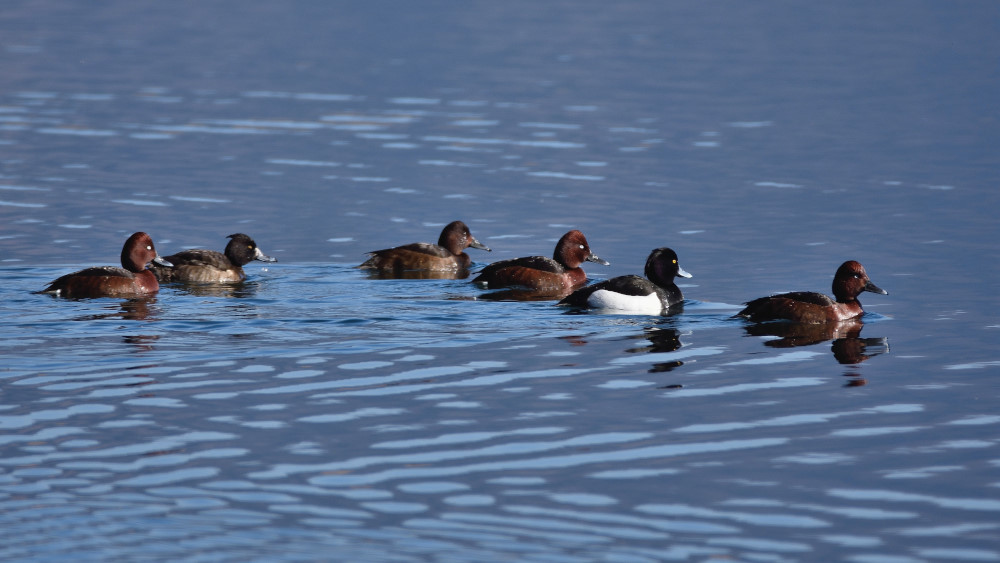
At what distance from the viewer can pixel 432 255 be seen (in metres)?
Answer: 18.5

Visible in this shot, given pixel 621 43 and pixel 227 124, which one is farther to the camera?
pixel 621 43

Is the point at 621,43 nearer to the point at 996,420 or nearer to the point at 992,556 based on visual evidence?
the point at 996,420

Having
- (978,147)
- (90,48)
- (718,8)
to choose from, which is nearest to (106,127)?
(90,48)

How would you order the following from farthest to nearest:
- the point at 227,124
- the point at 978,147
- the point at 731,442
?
the point at 227,124 → the point at 978,147 → the point at 731,442

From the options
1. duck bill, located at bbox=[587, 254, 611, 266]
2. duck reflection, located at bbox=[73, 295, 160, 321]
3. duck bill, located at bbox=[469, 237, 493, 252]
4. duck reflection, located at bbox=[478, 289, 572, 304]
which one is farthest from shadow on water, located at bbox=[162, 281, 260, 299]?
duck bill, located at bbox=[587, 254, 611, 266]

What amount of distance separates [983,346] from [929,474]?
463 cm

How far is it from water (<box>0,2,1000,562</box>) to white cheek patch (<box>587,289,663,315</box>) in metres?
0.38

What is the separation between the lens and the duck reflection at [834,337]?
13.7m

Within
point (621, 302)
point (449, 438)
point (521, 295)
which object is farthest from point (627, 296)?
point (449, 438)

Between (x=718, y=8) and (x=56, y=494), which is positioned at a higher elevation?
(x=718, y=8)

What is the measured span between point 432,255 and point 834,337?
608cm

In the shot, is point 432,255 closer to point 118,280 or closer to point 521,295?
point 521,295

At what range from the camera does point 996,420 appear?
36.2ft

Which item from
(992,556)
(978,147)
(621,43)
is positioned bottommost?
(992,556)
